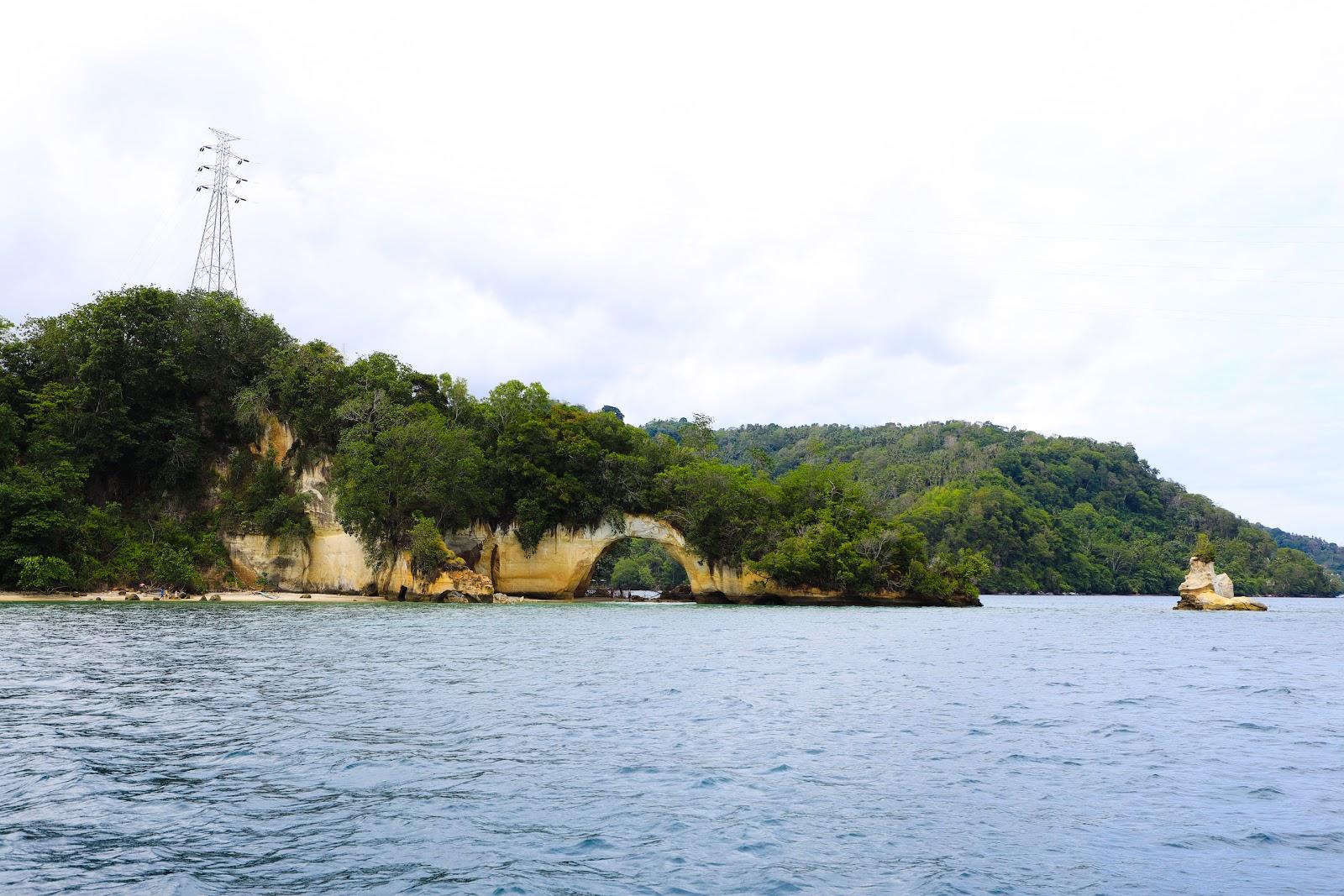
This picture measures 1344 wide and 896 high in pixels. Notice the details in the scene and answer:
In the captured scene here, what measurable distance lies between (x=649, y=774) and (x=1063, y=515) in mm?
114242

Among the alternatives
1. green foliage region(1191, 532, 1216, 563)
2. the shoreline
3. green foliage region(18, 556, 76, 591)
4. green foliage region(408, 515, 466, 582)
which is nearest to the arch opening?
green foliage region(408, 515, 466, 582)

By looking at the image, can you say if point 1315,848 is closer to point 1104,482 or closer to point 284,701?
point 284,701

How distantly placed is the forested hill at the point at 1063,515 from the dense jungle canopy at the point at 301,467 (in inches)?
1365

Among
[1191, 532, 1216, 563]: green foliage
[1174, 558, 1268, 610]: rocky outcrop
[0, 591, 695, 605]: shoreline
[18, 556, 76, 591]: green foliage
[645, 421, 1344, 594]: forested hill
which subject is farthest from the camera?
[645, 421, 1344, 594]: forested hill

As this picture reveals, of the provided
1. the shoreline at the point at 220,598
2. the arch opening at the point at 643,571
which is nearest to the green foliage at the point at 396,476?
the shoreline at the point at 220,598

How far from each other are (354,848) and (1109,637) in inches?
1215

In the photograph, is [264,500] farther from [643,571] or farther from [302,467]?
[643,571]

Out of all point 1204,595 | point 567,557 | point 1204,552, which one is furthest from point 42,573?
point 1204,595

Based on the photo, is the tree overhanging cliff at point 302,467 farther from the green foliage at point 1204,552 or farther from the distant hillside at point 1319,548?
the distant hillside at point 1319,548

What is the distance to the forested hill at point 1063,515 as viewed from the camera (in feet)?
330

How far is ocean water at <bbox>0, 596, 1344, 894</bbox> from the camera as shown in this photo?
7.07 m

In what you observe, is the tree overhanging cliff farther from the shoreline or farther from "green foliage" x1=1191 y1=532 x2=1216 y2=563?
"green foliage" x1=1191 y1=532 x2=1216 y2=563

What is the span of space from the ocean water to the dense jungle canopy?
2543cm

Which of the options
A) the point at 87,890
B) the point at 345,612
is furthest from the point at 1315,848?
the point at 345,612
